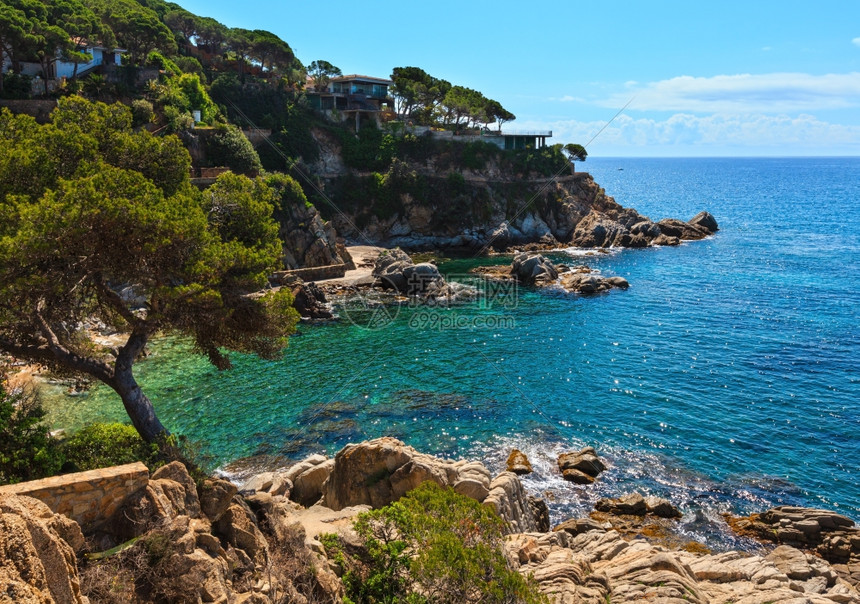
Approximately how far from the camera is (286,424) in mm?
32875

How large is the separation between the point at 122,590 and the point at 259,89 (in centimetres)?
8620

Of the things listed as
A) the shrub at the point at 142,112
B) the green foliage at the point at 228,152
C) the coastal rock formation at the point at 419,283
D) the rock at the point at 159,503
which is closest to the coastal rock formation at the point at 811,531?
the rock at the point at 159,503

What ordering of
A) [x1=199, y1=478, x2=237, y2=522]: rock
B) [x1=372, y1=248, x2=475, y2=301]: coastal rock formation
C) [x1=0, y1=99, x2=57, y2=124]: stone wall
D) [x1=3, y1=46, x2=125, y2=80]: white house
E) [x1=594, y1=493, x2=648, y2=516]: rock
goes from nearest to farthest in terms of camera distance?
1. [x1=199, y1=478, x2=237, y2=522]: rock
2. [x1=594, y1=493, x2=648, y2=516]: rock
3. [x1=0, y1=99, x2=57, y2=124]: stone wall
4. [x1=372, y1=248, x2=475, y2=301]: coastal rock formation
5. [x1=3, y1=46, x2=125, y2=80]: white house

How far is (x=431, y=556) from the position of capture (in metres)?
13.4

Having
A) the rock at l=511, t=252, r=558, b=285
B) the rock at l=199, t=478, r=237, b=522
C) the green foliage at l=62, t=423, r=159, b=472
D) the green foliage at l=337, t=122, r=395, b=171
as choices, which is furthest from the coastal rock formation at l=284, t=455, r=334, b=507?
the green foliage at l=337, t=122, r=395, b=171

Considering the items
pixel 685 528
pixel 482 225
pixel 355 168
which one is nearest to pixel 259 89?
pixel 355 168

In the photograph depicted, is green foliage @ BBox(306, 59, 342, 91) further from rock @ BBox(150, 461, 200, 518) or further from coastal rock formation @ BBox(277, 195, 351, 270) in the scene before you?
rock @ BBox(150, 461, 200, 518)

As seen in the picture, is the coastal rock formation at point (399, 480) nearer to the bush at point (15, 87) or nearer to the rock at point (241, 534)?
the rock at point (241, 534)

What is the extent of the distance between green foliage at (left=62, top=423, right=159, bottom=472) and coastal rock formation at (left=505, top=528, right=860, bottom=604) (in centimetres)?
1041

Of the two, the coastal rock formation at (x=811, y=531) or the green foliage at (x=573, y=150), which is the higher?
the green foliage at (x=573, y=150)

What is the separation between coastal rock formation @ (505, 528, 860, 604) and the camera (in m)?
17.0

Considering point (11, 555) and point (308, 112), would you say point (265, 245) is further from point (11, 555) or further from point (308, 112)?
point (308, 112)

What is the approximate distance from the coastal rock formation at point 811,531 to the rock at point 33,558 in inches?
968

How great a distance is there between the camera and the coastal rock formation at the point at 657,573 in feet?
55.7
